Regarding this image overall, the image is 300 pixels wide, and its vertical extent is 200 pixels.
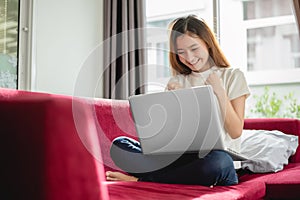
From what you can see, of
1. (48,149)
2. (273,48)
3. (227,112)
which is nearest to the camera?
(48,149)

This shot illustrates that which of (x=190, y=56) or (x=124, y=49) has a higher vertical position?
(x=124, y=49)

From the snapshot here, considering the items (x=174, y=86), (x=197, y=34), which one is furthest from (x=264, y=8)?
(x=174, y=86)

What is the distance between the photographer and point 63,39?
3.58 metres

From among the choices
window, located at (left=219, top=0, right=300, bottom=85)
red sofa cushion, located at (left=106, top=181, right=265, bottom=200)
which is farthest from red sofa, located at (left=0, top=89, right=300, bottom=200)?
window, located at (left=219, top=0, right=300, bottom=85)

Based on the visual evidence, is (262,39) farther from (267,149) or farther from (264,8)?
A: (267,149)

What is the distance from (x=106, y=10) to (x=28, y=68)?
3.17 ft

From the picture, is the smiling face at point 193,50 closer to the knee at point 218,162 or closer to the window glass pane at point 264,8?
the knee at point 218,162

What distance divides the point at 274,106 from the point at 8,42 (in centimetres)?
229

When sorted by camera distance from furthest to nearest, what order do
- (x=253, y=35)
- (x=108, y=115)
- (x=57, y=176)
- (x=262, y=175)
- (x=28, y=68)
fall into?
(x=253, y=35)
(x=28, y=68)
(x=108, y=115)
(x=262, y=175)
(x=57, y=176)

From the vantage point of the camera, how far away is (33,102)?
699 mm

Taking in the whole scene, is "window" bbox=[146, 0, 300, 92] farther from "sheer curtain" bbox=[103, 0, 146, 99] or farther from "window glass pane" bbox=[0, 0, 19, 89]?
"window glass pane" bbox=[0, 0, 19, 89]

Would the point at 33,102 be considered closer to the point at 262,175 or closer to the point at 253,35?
the point at 262,175

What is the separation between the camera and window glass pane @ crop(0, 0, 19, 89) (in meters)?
3.17

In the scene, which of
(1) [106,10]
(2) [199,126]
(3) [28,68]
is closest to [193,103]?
(2) [199,126]
